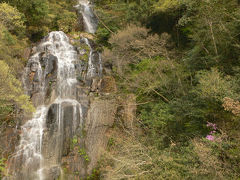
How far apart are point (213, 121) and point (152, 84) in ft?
12.1

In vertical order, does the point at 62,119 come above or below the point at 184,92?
below

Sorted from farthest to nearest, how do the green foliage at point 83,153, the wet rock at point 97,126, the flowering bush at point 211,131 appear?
1. the wet rock at point 97,126
2. the green foliage at point 83,153
3. the flowering bush at point 211,131

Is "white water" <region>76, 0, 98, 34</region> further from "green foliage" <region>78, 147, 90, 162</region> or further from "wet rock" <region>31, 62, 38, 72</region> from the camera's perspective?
"green foliage" <region>78, 147, 90, 162</region>

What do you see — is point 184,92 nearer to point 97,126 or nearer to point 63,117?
point 97,126

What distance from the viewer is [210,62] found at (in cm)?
721

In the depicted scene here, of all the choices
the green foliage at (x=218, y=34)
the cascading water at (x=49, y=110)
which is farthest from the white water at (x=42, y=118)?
the green foliage at (x=218, y=34)

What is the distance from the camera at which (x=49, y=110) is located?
404 inches

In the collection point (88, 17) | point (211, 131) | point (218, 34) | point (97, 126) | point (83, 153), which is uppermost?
point (88, 17)

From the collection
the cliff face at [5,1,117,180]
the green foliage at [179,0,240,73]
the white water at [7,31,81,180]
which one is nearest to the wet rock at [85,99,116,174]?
the cliff face at [5,1,117,180]

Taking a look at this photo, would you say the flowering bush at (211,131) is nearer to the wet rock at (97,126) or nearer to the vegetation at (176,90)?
the vegetation at (176,90)

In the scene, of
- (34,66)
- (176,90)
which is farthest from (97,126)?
(34,66)

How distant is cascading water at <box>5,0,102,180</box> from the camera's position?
867cm

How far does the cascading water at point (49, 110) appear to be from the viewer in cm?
867

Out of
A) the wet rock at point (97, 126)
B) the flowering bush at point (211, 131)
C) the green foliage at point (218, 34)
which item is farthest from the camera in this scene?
the wet rock at point (97, 126)
